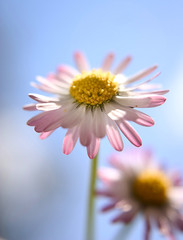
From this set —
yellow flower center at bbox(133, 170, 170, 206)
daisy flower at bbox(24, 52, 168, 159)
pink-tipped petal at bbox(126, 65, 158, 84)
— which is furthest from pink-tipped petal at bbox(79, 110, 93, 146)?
yellow flower center at bbox(133, 170, 170, 206)

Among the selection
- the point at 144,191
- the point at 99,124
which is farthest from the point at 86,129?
the point at 144,191

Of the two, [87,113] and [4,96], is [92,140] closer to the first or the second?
[87,113]

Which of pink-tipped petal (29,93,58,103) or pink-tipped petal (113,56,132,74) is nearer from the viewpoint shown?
pink-tipped petal (29,93,58,103)

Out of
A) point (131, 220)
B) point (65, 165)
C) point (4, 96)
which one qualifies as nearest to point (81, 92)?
point (131, 220)

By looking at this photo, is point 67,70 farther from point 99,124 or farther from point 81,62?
point 99,124

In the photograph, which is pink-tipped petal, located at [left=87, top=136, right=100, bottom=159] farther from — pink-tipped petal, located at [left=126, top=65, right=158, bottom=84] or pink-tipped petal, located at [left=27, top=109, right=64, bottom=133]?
pink-tipped petal, located at [left=126, top=65, right=158, bottom=84]
